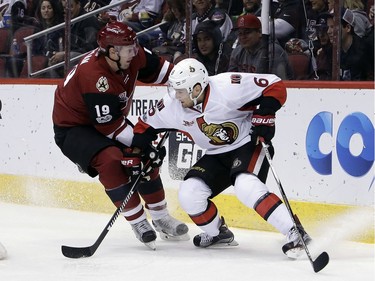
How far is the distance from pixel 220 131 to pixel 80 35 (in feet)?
7.69

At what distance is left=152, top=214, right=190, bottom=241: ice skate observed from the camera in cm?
541

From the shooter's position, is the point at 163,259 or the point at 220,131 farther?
the point at 220,131

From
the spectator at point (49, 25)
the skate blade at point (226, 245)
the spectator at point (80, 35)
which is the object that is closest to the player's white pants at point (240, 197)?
the skate blade at point (226, 245)

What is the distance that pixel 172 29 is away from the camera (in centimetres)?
646

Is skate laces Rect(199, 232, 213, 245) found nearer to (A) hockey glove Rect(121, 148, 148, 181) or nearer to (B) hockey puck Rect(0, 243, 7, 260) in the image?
(A) hockey glove Rect(121, 148, 148, 181)

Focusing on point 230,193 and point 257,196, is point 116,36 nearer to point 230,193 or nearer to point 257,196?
point 257,196

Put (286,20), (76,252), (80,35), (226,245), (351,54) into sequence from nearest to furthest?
(76,252) → (226,245) → (351,54) → (286,20) → (80,35)

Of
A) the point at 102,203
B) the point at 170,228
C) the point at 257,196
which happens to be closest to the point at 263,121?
the point at 257,196

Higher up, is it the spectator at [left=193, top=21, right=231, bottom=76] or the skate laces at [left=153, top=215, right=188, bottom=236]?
the spectator at [left=193, top=21, right=231, bottom=76]

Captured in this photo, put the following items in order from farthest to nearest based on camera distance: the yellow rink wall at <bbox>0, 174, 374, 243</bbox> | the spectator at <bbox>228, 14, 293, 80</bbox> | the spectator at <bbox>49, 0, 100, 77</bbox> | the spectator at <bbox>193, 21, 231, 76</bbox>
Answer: the spectator at <bbox>49, 0, 100, 77</bbox> < the spectator at <bbox>193, 21, 231, 76</bbox> < the spectator at <bbox>228, 14, 293, 80</bbox> < the yellow rink wall at <bbox>0, 174, 374, 243</bbox>

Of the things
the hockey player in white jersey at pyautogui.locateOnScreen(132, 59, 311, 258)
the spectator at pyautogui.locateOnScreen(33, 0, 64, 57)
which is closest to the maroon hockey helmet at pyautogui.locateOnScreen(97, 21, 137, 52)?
the hockey player in white jersey at pyautogui.locateOnScreen(132, 59, 311, 258)

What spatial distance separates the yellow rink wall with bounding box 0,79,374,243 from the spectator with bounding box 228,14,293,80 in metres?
0.19

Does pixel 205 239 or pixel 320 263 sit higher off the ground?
pixel 320 263

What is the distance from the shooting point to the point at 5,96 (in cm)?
732
